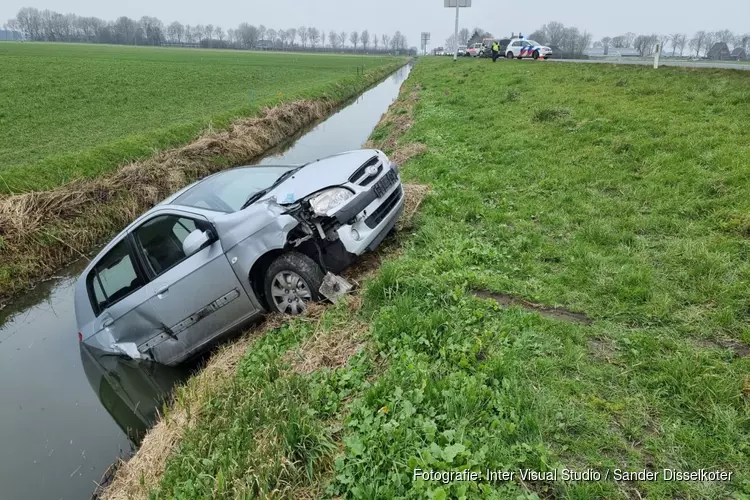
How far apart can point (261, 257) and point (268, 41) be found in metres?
172

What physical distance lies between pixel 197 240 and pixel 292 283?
3.46 feet

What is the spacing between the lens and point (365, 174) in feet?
16.7

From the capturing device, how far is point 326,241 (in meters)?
4.76

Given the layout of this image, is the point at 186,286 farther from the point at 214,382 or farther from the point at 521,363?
the point at 521,363

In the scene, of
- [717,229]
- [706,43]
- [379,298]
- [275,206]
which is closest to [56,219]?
[275,206]

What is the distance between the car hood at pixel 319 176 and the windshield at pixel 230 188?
43cm

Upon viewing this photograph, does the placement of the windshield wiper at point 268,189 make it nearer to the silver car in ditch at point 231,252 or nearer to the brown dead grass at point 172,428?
the silver car in ditch at point 231,252

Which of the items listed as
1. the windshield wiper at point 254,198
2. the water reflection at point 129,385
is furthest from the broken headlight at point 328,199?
the water reflection at point 129,385

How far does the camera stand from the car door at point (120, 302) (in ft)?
17.2

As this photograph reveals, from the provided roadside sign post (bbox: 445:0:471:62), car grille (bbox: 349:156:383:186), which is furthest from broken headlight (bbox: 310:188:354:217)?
roadside sign post (bbox: 445:0:471:62)

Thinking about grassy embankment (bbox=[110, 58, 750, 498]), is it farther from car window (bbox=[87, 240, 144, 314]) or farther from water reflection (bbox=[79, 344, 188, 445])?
car window (bbox=[87, 240, 144, 314])

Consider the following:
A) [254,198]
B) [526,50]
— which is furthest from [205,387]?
[526,50]

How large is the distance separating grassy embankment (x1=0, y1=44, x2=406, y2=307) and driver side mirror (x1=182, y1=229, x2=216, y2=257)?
16.7 ft

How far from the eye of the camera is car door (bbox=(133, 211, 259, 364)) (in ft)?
15.7
